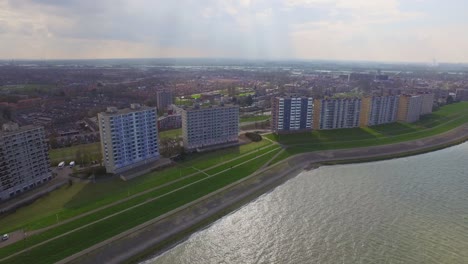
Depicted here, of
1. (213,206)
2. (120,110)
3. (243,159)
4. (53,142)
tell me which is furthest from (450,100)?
(53,142)

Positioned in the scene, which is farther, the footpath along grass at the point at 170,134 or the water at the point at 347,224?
the footpath along grass at the point at 170,134

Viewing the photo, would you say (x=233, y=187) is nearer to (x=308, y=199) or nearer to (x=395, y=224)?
(x=308, y=199)

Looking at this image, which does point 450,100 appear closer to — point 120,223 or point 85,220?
point 120,223

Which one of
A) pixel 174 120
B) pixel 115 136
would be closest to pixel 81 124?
pixel 174 120

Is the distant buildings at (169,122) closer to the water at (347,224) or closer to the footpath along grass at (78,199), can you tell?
the footpath along grass at (78,199)

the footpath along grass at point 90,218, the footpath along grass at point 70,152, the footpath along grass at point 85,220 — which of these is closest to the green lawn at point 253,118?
the footpath along grass at point 70,152

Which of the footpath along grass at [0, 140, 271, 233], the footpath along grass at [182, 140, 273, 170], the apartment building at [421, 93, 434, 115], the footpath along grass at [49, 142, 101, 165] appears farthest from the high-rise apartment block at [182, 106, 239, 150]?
the apartment building at [421, 93, 434, 115]

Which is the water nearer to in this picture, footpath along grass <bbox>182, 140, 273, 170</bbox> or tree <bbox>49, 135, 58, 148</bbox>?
footpath along grass <bbox>182, 140, 273, 170</bbox>
